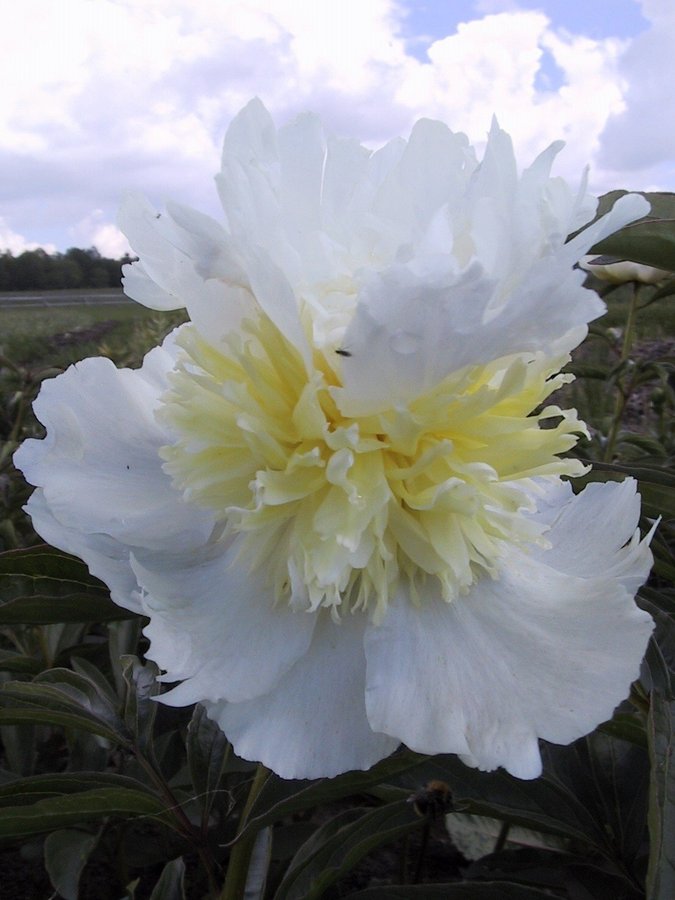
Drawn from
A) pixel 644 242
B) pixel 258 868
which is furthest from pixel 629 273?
pixel 258 868

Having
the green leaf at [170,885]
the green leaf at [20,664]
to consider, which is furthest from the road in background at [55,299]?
the green leaf at [170,885]

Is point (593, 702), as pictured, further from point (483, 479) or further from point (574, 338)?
point (574, 338)

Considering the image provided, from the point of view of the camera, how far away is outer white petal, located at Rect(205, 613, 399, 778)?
0.54 metres

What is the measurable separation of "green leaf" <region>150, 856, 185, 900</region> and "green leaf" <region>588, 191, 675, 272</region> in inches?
28.8

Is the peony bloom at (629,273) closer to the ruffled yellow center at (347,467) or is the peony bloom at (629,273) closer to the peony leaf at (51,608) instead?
the ruffled yellow center at (347,467)

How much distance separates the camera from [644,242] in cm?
79

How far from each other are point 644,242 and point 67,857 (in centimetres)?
87

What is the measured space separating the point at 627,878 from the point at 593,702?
0.37 meters

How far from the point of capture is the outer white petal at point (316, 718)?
1.78 ft

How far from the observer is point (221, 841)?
814 mm

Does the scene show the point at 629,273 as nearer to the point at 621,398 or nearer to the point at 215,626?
the point at 621,398

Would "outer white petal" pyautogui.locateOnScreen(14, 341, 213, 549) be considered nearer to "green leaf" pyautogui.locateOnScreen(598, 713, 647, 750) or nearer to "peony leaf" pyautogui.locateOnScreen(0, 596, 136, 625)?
"peony leaf" pyautogui.locateOnScreen(0, 596, 136, 625)

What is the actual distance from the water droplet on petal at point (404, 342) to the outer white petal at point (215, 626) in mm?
211

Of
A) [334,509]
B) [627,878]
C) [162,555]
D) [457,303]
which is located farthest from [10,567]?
[627,878]
